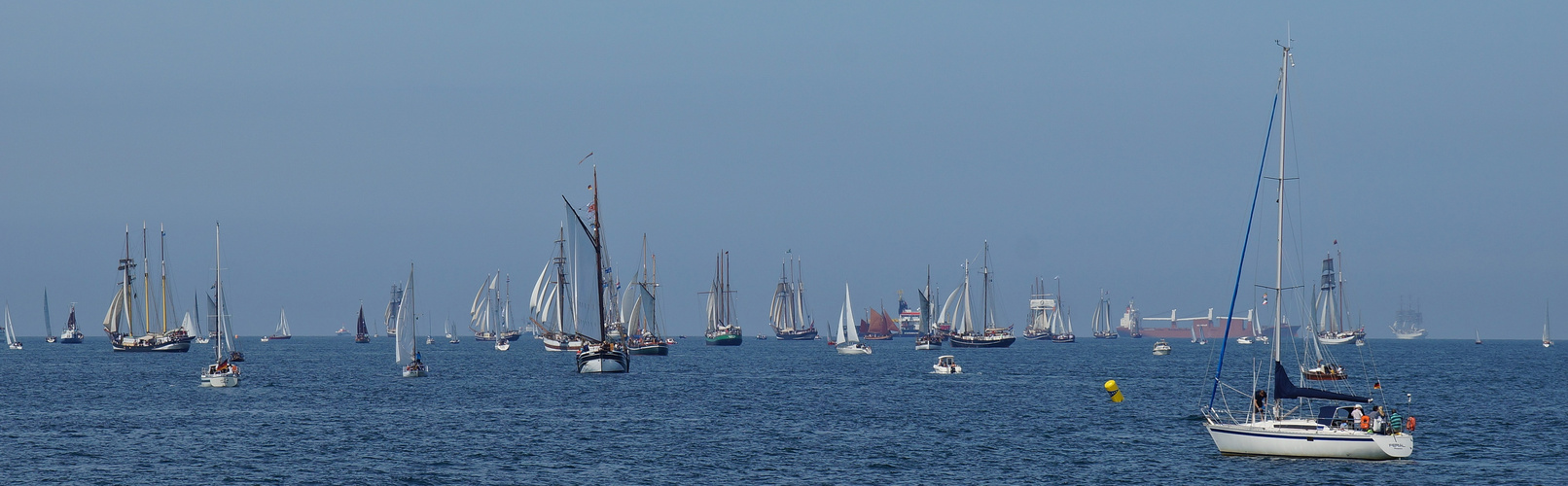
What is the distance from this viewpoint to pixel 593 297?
103 meters

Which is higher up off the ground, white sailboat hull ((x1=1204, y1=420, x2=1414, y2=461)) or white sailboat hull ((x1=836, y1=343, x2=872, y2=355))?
white sailboat hull ((x1=1204, y1=420, x2=1414, y2=461))

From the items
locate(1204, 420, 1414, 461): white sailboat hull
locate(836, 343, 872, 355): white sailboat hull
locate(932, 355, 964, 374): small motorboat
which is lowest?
locate(836, 343, 872, 355): white sailboat hull

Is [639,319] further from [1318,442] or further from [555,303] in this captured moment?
[1318,442]

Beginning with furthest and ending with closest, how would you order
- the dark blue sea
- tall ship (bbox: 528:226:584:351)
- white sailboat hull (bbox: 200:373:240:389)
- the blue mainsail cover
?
tall ship (bbox: 528:226:584:351) → white sailboat hull (bbox: 200:373:240:389) → the blue mainsail cover → the dark blue sea

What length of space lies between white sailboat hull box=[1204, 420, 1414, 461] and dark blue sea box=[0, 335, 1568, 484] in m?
0.49

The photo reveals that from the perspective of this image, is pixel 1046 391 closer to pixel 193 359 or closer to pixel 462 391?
pixel 462 391

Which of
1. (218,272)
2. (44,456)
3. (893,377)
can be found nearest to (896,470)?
(44,456)

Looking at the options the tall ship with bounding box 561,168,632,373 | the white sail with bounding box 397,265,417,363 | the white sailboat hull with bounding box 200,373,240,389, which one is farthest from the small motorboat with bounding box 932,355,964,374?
the white sailboat hull with bounding box 200,373,240,389

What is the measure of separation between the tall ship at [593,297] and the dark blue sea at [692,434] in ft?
9.10

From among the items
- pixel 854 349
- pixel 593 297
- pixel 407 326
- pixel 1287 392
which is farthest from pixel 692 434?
pixel 854 349

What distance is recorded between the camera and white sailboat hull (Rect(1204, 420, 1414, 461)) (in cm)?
4850

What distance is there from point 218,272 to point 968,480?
87269 millimetres

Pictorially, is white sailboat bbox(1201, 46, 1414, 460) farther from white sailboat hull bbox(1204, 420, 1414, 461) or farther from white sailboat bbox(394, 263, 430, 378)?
white sailboat bbox(394, 263, 430, 378)

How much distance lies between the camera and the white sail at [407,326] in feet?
349
